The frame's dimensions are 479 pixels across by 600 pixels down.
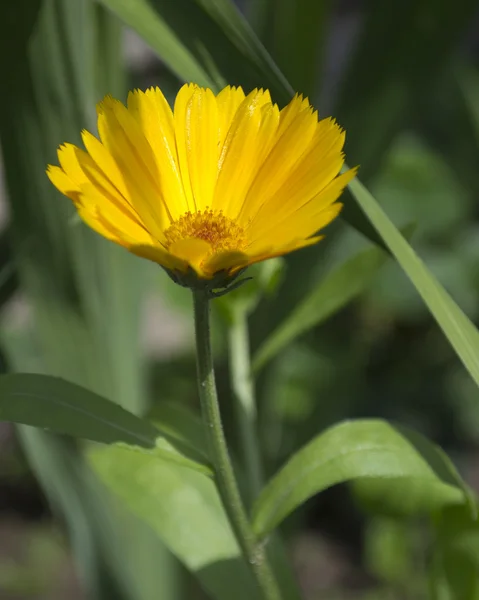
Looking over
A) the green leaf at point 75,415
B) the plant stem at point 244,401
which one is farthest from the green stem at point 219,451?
the plant stem at point 244,401

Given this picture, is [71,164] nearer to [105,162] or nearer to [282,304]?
[105,162]

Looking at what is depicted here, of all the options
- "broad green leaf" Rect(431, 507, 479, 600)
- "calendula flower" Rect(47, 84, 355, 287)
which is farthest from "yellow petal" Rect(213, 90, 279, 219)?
"broad green leaf" Rect(431, 507, 479, 600)

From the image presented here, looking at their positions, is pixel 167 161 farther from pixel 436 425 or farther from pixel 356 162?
pixel 436 425

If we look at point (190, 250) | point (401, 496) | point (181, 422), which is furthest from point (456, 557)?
point (190, 250)

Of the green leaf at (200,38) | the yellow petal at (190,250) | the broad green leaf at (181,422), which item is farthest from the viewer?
the broad green leaf at (181,422)

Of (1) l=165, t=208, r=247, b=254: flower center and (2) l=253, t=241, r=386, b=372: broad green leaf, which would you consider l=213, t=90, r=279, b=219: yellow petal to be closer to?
(1) l=165, t=208, r=247, b=254: flower center

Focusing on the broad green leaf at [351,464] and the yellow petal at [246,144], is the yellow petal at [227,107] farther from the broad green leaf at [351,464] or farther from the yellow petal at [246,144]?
the broad green leaf at [351,464]
